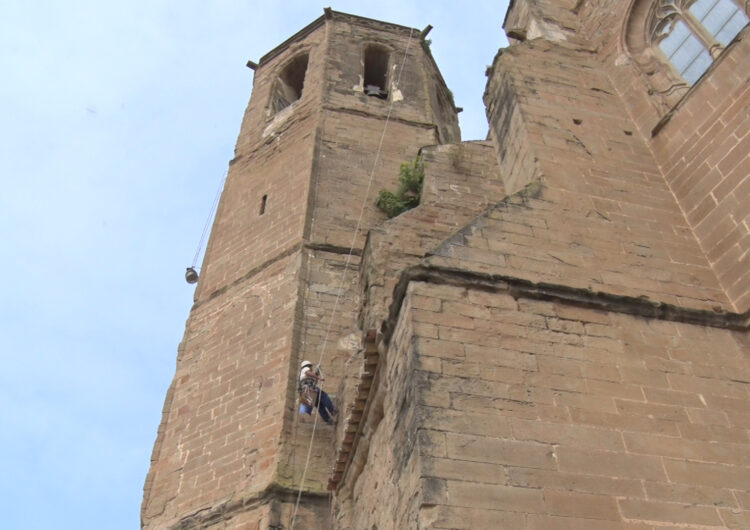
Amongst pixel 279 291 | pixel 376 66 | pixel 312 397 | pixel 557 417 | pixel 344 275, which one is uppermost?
pixel 376 66

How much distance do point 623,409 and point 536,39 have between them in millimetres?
4823

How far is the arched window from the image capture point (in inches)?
260

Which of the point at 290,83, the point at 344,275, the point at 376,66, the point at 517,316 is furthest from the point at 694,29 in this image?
the point at 290,83

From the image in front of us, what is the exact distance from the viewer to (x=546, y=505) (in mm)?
3475

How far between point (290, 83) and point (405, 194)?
663cm

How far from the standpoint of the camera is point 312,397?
285 inches

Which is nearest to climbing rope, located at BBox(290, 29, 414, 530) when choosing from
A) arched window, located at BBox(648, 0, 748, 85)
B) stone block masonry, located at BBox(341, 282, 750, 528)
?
stone block masonry, located at BBox(341, 282, 750, 528)

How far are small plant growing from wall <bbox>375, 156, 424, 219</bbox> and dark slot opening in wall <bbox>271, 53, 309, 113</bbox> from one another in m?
5.29

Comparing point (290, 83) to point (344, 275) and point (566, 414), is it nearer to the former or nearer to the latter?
point (344, 275)

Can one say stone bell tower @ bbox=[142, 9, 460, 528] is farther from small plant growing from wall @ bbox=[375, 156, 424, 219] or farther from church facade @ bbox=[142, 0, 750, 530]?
small plant growing from wall @ bbox=[375, 156, 424, 219]

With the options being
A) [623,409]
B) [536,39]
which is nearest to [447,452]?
[623,409]

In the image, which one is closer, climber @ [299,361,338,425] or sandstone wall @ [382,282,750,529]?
sandstone wall @ [382,282,750,529]

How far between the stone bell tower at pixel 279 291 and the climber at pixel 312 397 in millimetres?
150

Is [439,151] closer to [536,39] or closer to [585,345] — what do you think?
[536,39]
